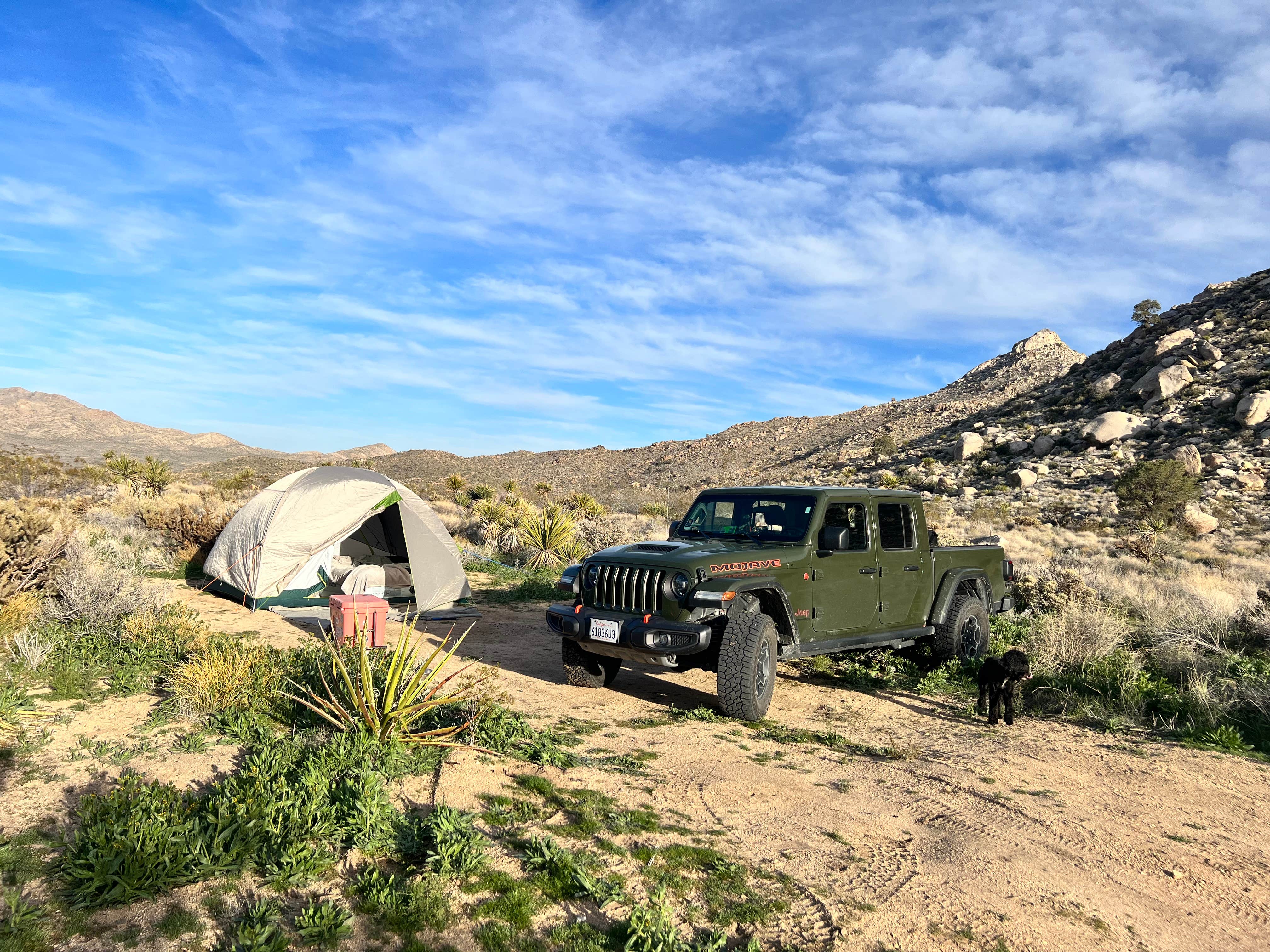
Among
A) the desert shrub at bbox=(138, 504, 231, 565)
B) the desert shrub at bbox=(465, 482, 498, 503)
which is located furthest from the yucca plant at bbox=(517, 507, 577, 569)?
the desert shrub at bbox=(465, 482, 498, 503)

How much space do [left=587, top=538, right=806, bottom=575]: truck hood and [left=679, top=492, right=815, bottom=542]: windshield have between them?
0.67 feet

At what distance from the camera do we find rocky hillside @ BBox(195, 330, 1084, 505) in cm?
4797

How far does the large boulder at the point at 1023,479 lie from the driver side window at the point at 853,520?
84.0 feet

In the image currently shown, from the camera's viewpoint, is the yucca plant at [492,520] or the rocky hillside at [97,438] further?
the rocky hillside at [97,438]

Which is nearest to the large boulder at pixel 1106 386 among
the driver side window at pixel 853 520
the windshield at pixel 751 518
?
the driver side window at pixel 853 520

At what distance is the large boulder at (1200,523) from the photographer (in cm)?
2169

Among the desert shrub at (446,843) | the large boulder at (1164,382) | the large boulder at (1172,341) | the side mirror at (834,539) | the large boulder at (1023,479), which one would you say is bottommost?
the desert shrub at (446,843)

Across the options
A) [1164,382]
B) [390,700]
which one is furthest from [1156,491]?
[390,700]

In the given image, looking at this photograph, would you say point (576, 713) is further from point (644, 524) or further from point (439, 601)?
point (644, 524)

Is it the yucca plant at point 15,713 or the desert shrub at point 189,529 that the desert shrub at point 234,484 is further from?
the yucca plant at point 15,713

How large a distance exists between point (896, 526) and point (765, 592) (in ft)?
6.77

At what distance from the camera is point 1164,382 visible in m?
33.8

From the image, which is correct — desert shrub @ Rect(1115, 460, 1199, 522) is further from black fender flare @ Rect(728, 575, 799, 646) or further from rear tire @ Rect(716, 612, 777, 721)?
rear tire @ Rect(716, 612, 777, 721)

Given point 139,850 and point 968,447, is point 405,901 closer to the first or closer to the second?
point 139,850
